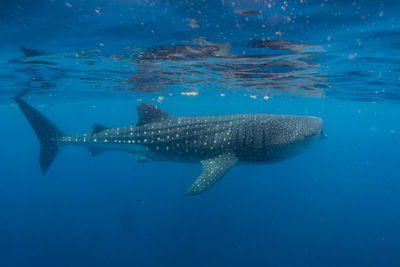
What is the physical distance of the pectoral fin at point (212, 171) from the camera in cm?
516

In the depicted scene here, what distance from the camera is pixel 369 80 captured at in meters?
15.9

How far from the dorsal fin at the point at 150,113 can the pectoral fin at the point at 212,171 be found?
86.1 inches

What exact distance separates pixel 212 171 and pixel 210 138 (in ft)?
3.87

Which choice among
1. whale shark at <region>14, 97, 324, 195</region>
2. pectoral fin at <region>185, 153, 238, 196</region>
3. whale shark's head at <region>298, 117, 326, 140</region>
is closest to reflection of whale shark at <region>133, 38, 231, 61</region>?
whale shark at <region>14, 97, 324, 195</region>

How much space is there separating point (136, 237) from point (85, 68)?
12.0m

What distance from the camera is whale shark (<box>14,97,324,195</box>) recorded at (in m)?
6.16

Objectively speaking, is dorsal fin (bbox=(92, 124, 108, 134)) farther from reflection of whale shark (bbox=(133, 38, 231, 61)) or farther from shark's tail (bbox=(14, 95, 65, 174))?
reflection of whale shark (bbox=(133, 38, 231, 61))

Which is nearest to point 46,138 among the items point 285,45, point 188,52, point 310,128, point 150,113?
point 150,113

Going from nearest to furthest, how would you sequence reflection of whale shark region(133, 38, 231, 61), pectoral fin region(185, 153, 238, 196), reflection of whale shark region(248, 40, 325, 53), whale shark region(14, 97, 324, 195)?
1. pectoral fin region(185, 153, 238, 196)
2. whale shark region(14, 97, 324, 195)
3. reflection of whale shark region(248, 40, 325, 53)
4. reflection of whale shark region(133, 38, 231, 61)

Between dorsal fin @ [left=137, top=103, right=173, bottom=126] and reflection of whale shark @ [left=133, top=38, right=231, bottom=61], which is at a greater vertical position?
reflection of whale shark @ [left=133, top=38, right=231, bottom=61]

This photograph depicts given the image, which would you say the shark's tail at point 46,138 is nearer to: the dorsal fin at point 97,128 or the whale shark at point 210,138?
the whale shark at point 210,138

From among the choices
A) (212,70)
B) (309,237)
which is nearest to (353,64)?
(212,70)

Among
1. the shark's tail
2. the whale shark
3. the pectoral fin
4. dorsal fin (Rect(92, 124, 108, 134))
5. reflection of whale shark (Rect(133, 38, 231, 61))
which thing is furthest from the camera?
reflection of whale shark (Rect(133, 38, 231, 61))

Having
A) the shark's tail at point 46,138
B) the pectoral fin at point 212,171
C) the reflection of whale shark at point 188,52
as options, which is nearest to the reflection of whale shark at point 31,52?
the shark's tail at point 46,138
